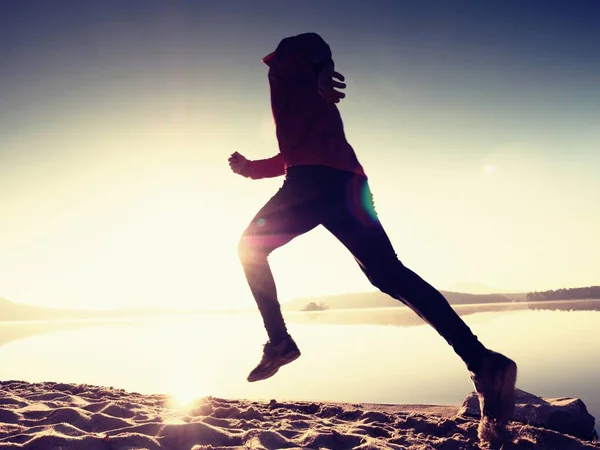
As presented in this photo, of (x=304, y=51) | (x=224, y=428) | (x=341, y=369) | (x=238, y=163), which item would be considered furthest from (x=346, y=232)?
(x=341, y=369)

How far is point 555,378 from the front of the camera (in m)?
6.85

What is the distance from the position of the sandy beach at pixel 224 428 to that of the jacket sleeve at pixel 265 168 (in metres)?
1.81

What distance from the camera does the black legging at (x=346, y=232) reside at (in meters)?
2.68

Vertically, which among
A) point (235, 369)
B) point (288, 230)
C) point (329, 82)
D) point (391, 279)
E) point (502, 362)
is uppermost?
point (329, 82)

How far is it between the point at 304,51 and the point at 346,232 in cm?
117

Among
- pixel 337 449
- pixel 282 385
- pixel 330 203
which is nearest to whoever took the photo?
pixel 330 203

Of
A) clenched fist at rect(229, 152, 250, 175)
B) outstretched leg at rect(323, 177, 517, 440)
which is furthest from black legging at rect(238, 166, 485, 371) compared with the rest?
clenched fist at rect(229, 152, 250, 175)

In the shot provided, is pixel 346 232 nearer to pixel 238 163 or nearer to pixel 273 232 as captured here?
pixel 273 232

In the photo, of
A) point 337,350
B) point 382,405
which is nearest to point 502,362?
point 382,405

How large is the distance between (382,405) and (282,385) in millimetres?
2465

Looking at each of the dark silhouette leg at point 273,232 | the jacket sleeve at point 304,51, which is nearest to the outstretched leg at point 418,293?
the dark silhouette leg at point 273,232

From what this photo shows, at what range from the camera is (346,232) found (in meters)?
2.74

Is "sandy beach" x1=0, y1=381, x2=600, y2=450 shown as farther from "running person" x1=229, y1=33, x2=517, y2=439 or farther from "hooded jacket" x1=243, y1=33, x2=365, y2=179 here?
"hooded jacket" x1=243, y1=33, x2=365, y2=179

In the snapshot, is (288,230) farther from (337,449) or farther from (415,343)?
(415,343)
